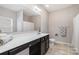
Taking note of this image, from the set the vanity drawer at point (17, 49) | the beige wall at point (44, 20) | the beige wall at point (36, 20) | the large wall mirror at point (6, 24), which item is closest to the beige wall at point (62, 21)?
the beige wall at point (44, 20)

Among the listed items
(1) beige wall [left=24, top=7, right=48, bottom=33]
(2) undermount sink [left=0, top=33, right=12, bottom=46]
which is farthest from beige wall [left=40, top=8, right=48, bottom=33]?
(2) undermount sink [left=0, top=33, right=12, bottom=46]

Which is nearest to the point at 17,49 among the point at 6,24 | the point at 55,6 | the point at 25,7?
the point at 6,24

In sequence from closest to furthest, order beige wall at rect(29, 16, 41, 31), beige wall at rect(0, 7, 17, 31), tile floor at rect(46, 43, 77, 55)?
beige wall at rect(0, 7, 17, 31)
tile floor at rect(46, 43, 77, 55)
beige wall at rect(29, 16, 41, 31)

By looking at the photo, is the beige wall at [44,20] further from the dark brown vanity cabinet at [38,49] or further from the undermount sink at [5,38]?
the undermount sink at [5,38]

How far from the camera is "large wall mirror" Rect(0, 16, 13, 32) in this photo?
3.57ft

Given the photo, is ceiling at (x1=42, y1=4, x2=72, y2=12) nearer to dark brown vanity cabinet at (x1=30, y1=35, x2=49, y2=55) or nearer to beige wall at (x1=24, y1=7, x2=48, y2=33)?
beige wall at (x1=24, y1=7, x2=48, y2=33)

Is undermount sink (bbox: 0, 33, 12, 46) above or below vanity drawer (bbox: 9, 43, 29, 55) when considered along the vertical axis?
above

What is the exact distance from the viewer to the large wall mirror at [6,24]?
42.8 inches

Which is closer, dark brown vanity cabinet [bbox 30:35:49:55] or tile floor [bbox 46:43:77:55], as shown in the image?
tile floor [bbox 46:43:77:55]

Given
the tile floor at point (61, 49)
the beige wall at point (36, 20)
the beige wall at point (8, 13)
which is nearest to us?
the beige wall at point (8, 13)

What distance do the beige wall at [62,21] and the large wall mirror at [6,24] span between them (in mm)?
605

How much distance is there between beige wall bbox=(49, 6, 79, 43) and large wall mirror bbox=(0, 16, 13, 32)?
605mm
